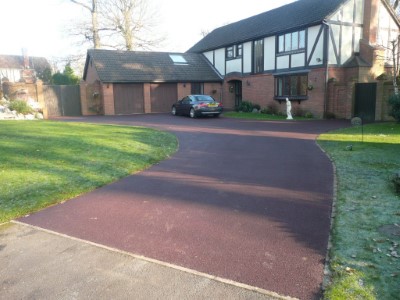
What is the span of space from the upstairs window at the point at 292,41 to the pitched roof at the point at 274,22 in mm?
434

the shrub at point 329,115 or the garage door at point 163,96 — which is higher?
the garage door at point 163,96

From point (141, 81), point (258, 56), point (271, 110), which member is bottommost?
point (271, 110)

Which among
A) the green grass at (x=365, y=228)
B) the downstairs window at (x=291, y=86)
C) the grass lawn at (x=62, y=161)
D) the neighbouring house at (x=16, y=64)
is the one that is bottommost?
the green grass at (x=365, y=228)

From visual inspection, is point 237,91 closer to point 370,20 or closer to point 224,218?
point 370,20

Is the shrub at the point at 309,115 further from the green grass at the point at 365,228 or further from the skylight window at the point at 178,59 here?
the skylight window at the point at 178,59

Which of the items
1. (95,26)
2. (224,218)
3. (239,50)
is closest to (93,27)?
(95,26)

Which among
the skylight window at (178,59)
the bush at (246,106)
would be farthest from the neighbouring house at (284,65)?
the bush at (246,106)

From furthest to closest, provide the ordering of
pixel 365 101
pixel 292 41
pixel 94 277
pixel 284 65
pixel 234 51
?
pixel 234 51 < pixel 284 65 < pixel 292 41 < pixel 365 101 < pixel 94 277

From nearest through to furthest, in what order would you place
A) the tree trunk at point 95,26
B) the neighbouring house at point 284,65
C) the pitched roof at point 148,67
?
the neighbouring house at point 284,65 < the pitched roof at point 148,67 < the tree trunk at point 95,26

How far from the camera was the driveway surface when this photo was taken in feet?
12.0

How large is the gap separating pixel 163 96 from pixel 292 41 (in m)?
11.0

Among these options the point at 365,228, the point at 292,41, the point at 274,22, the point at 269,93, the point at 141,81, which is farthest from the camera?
the point at 141,81

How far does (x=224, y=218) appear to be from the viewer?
4973 millimetres

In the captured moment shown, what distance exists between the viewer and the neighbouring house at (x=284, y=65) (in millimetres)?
19562
